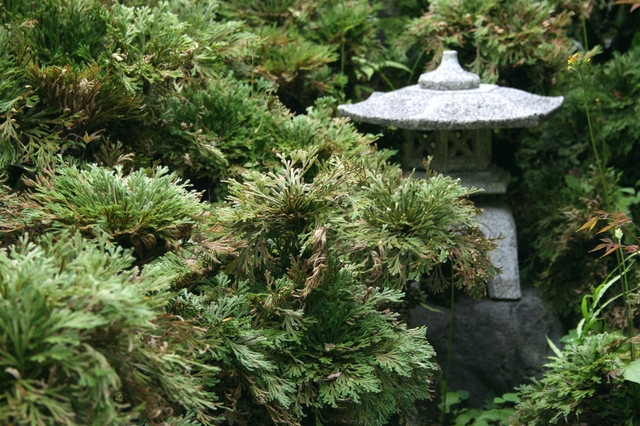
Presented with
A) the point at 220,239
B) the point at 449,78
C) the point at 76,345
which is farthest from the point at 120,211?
the point at 449,78

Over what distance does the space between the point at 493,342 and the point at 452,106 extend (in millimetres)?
1232

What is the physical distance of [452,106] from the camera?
11.3ft

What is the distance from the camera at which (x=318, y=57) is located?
3.78 m

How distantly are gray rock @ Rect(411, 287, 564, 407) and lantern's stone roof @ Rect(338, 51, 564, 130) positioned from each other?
1.00m

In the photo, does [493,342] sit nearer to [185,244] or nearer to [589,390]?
[589,390]

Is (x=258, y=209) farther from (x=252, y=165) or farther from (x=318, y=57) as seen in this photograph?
(x=318, y=57)

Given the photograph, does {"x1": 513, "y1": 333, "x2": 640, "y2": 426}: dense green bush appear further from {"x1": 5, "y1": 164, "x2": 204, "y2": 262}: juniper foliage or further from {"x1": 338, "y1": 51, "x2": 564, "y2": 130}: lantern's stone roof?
{"x1": 5, "y1": 164, "x2": 204, "y2": 262}: juniper foliage

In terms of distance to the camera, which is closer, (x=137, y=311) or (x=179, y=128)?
(x=137, y=311)

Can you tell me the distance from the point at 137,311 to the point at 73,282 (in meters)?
0.17

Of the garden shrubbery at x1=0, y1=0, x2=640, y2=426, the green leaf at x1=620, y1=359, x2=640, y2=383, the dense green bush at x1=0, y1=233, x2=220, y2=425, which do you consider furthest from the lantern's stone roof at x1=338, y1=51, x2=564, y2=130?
the dense green bush at x1=0, y1=233, x2=220, y2=425

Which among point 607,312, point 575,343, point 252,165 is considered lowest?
point 607,312

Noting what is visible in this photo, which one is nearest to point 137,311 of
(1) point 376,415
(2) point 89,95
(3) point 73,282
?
(3) point 73,282

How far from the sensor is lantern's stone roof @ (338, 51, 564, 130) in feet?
11.1

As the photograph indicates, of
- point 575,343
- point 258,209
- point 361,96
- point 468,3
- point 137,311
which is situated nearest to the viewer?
point 137,311
